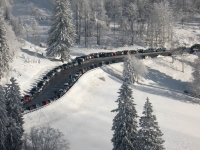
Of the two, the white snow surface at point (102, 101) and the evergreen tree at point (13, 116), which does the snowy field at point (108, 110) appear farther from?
the evergreen tree at point (13, 116)

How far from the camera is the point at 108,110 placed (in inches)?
2247

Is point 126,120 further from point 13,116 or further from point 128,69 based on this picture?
point 128,69

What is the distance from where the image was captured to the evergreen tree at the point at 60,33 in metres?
74.8

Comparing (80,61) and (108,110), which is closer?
(108,110)

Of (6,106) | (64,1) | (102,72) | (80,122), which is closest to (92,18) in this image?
(64,1)

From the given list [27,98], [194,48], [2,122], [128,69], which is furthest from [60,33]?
[194,48]

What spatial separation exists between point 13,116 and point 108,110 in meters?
21.7

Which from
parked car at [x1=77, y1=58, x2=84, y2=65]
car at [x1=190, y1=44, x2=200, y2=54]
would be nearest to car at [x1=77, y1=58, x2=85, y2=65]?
parked car at [x1=77, y1=58, x2=84, y2=65]

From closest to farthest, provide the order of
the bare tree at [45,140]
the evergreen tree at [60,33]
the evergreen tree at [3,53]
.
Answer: the bare tree at [45,140] < the evergreen tree at [3,53] < the evergreen tree at [60,33]

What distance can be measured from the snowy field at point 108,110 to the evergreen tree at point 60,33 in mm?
9316

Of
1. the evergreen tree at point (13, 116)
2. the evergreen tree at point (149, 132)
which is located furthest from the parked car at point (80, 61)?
the evergreen tree at point (149, 132)

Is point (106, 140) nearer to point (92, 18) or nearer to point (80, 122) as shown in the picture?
point (80, 122)

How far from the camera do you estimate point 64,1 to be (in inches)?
2990

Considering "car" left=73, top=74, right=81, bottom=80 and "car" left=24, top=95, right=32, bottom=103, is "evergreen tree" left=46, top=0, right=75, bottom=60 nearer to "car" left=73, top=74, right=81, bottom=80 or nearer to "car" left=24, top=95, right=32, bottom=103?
"car" left=73, top=74, right=81, bottom=80
